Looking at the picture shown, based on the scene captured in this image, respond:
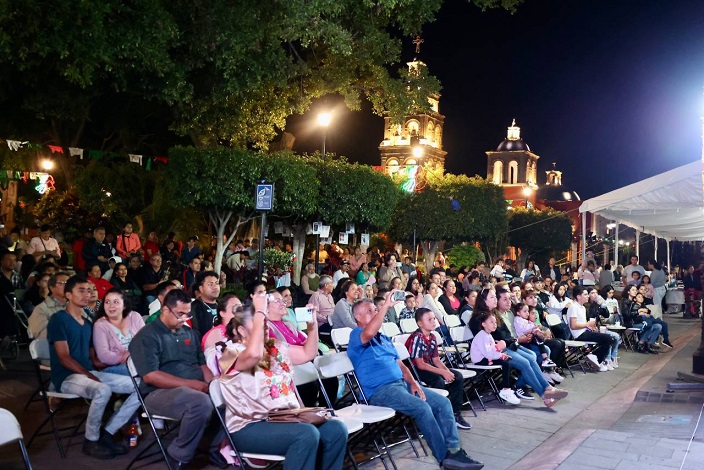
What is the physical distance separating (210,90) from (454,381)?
24.0 feet

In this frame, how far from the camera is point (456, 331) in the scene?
905 centimetres

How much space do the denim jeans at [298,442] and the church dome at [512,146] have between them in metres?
92.3

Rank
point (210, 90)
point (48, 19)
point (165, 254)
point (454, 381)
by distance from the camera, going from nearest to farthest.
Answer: point (454, 381) → point (48, 19) → point (210, 90) → point (165, 254)

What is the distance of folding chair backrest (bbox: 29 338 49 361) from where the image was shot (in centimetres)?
601

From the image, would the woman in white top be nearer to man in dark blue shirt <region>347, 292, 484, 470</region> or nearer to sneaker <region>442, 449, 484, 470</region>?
man in dark blue shirt <region>347, 292, 484, 470</region>

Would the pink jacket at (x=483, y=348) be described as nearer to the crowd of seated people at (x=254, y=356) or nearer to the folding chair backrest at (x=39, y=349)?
the crowd of seated people at (x=254, y=356)

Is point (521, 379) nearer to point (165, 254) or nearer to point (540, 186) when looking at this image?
point (165, 254)

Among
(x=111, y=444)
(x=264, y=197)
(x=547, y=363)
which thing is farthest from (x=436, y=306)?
(x=111, y=444)

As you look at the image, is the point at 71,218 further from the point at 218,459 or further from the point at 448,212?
the point at 218,459

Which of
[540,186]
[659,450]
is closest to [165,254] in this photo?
[659,450]

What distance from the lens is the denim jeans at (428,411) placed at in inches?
226

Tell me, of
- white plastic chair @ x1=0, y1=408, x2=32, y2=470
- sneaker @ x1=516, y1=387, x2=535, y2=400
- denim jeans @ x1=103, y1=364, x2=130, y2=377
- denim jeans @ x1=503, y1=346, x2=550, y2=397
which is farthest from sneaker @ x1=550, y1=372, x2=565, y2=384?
white plastic chair @ x1=0, y1=408, x2=32, y2=470

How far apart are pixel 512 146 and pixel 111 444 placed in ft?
303

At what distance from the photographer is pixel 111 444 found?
5.64 meters
